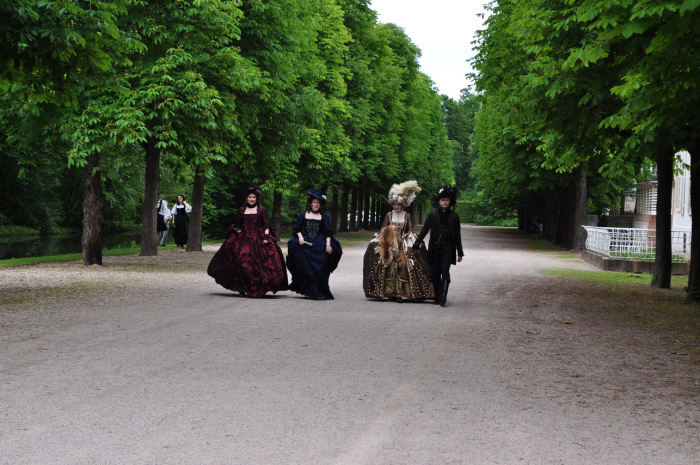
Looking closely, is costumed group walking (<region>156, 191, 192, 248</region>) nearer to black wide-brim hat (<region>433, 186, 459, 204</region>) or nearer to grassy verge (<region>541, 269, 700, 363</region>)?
grassy verge (<region>541, 269, 700, 363</region>)

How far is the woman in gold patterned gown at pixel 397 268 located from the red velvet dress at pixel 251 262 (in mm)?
1544

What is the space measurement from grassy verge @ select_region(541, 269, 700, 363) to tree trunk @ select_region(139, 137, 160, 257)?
11.5 metres

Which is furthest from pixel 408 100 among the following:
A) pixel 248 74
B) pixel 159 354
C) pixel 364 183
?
pixel 159 354

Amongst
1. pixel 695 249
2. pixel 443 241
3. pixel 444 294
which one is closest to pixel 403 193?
pixel 443 241

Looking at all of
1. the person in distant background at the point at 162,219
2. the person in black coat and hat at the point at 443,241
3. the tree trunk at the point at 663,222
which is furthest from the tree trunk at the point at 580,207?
the person in black coat and hat at the point at 443,241

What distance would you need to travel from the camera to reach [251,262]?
13.6 metres

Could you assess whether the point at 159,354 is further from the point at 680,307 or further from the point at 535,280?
the point at 535,280

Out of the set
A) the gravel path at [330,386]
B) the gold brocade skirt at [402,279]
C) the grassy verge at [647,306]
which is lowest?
the gravel path at [330,386]

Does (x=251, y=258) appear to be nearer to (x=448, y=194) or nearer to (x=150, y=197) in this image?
(x=448, y=194)

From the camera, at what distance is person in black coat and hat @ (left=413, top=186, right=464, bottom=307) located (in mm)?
13391

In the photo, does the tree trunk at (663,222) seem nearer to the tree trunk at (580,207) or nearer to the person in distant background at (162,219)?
the tree trunk at (580,207)

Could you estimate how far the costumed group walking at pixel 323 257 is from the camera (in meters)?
13.5

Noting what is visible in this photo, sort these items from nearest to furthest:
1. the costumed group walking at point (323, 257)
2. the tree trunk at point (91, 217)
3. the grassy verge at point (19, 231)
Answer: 1. the costumed group walking at point (323, 257)
2. the tree trunk at point (91, 217)
3. the grassy verge at point (19, 231)

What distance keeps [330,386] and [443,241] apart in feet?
23.7
